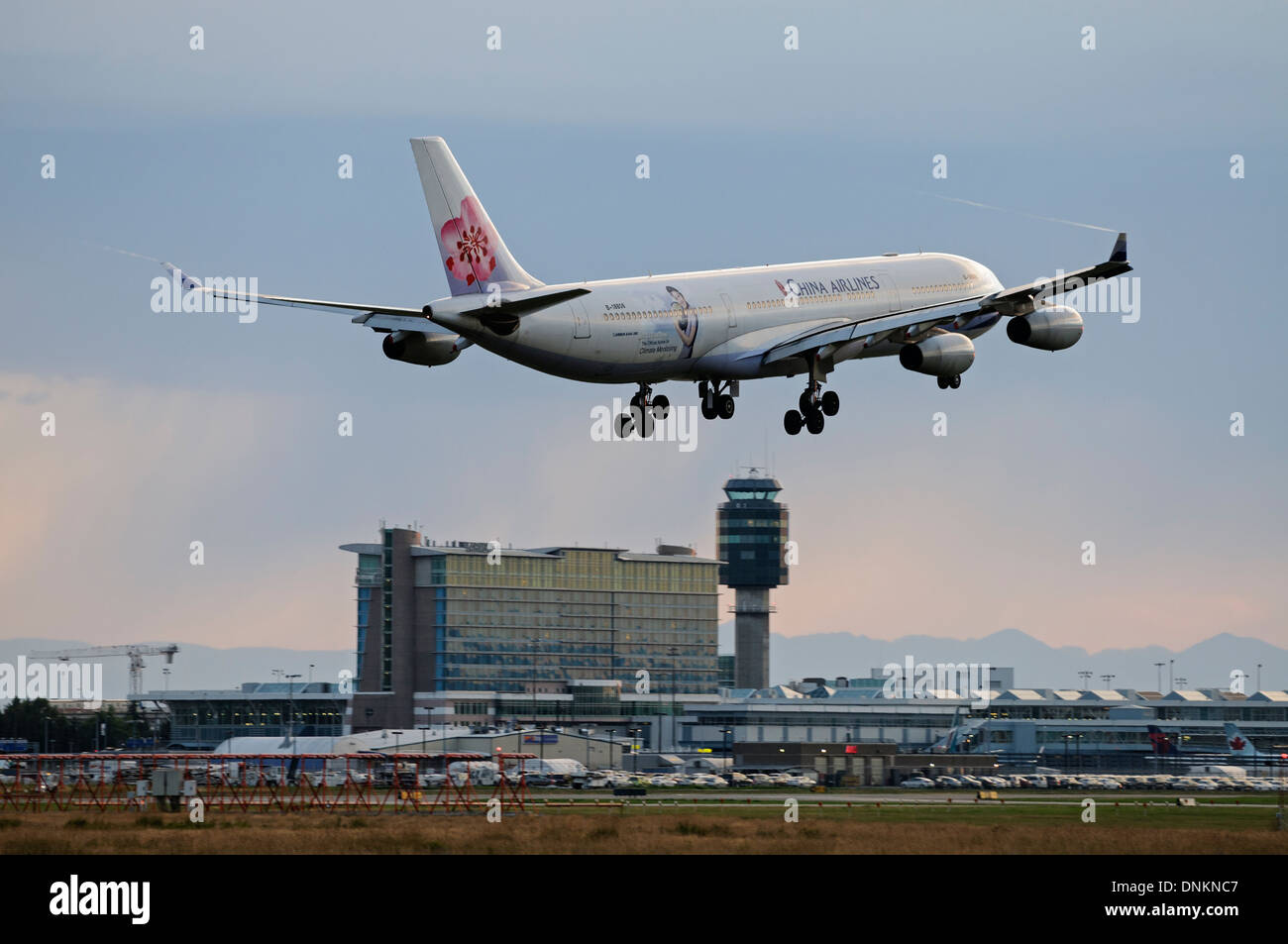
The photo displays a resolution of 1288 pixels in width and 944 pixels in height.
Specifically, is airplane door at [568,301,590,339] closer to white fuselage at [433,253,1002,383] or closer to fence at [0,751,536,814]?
white fuselage at [433,253,1002,383]

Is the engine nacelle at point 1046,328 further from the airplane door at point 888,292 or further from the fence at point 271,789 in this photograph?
the fence at point 271,789

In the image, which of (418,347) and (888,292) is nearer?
(418,347)

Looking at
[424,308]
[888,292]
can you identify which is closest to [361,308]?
[424,308]

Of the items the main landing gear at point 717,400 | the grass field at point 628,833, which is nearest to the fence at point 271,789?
the grass field at point 628,833

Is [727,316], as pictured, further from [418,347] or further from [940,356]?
[418,347]

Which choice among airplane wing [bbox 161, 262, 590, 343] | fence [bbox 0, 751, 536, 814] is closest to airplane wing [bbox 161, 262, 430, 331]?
airplane wing [bbox 161, 262, 590, 343]

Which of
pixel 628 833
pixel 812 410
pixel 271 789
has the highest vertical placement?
pixel 812 410
